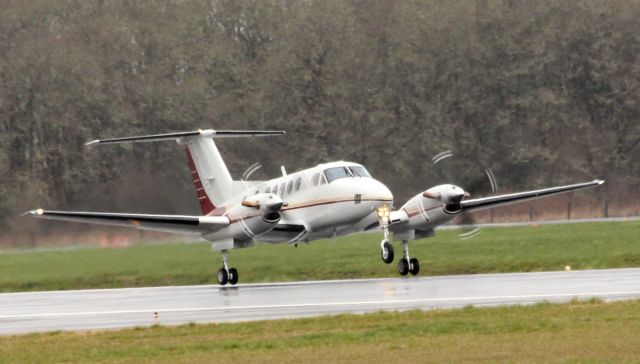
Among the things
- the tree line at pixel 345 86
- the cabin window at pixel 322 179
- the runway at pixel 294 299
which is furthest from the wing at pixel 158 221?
the tree line at pixel 345 86

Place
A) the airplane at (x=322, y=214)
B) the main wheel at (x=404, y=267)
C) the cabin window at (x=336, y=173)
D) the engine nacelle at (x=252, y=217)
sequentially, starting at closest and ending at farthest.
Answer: the airplane at (x=322, y=214), the main wheel at (x=404, y=267), the engine nacelle at (x=252, y=217), the cabin window at (x=336, y=173)

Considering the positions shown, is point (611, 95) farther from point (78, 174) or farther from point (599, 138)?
point (78, 174)

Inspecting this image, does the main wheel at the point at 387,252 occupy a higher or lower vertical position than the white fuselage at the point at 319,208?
lower

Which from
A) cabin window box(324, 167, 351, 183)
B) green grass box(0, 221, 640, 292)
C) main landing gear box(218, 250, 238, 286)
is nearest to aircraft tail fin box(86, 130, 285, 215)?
green grass box(0, 221, 640, 292)

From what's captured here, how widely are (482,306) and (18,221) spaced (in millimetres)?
26324

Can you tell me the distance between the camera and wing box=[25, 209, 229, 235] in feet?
101

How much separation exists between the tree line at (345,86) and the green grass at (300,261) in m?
22.0

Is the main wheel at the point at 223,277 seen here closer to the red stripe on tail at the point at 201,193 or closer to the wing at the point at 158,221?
the wing at the point at 158,221

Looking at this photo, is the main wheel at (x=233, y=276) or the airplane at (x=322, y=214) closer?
the airplane at (x=322, y=214)

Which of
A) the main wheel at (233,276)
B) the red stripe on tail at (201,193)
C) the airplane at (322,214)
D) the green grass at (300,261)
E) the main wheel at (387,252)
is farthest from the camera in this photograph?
the red stripe on tail at (201,193)

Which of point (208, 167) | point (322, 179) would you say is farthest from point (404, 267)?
point (208, 167)

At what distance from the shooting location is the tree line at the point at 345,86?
209 ft

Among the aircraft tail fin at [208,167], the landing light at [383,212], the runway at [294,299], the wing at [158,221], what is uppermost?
the aircraft tail fin at [208,167]

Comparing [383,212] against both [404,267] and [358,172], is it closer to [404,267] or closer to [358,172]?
[404,267]
